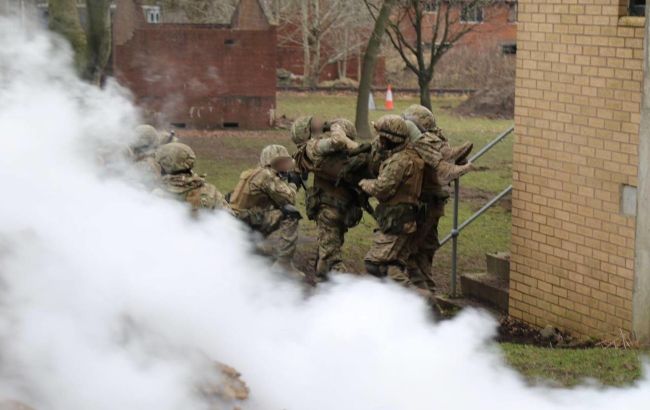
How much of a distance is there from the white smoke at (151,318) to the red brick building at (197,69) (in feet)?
59.2

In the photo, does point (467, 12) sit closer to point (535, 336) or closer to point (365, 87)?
point (365, 87)

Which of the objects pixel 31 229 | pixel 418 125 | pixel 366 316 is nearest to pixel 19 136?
pixel 31 229

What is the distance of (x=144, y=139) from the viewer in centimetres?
1207

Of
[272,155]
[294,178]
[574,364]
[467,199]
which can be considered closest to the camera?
[574,364]

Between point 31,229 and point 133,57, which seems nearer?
point 31,229

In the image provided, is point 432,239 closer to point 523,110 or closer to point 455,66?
Answer: point 523,110

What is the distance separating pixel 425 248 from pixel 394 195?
1099mm

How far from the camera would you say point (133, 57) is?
25.8 m

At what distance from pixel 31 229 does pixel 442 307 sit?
19.8 feet

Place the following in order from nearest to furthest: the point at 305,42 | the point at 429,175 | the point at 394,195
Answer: the point at 394,195 < the point at 429,175 < the point at 305,42

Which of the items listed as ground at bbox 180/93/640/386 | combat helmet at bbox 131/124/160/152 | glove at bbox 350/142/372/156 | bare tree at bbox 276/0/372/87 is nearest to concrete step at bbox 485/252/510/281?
ground at bbox 180/93/640/386

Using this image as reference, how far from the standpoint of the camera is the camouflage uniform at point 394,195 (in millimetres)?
10734

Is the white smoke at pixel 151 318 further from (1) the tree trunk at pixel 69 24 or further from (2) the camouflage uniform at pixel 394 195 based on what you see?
(1) the tree trunk at pixel 69 24

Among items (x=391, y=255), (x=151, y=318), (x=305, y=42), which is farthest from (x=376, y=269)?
(x=305, y=42)
